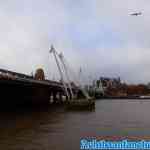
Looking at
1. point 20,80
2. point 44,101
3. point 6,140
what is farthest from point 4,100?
point 6,140

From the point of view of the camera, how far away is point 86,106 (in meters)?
97.3

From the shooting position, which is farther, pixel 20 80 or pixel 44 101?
pixel 44 101

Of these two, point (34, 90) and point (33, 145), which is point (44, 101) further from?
point (33, 145)

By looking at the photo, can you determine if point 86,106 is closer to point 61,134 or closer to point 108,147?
point 61,134

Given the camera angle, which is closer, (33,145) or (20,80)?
(33,145)

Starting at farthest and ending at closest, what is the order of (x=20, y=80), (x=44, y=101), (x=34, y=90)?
(x=44, y=101)
(x=34, y=90)
(x=20, y=80)

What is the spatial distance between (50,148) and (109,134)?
10402 millimetres

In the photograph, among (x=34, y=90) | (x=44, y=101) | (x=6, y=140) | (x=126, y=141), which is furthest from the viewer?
(x=44, y=101)

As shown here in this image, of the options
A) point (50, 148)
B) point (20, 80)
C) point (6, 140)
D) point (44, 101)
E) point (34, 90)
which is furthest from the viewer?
point (44, 101)

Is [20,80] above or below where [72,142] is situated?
above

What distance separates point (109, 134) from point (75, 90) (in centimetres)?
11562

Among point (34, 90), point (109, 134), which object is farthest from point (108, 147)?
point (34, 90)

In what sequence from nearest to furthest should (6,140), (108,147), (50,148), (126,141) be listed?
1. (108,147)
2. (50,148)
3. (126,141)
4. (6,140)

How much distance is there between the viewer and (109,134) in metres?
40.9
